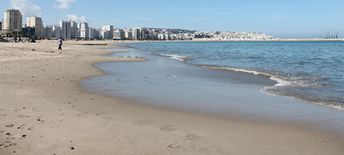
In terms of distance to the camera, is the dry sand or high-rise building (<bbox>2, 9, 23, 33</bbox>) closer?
the dry sand

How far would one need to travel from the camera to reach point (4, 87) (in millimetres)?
12445

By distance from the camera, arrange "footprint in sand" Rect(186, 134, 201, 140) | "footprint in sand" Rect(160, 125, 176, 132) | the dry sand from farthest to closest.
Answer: "footprint in sand" Rect(160, 125, 176, 132) → "footprint in sand" Rect(186, 134, 201, 140) → the dry sand

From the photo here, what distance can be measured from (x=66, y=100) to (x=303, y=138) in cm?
613

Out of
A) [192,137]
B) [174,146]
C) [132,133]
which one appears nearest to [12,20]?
[132,133]

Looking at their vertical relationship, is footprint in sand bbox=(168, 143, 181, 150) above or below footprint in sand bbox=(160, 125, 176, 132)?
above

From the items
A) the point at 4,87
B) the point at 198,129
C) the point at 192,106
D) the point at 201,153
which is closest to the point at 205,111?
the point at 192,106

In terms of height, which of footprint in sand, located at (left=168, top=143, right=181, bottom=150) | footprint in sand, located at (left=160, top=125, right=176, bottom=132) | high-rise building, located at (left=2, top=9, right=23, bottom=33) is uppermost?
high-rise building, located at (left=2, top=9, right=23, bottom=33)

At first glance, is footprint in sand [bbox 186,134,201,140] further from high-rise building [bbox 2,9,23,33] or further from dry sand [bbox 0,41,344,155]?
high-rise building [bbox 2,9,23,33]

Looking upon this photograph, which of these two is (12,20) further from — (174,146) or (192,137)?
(174,146)

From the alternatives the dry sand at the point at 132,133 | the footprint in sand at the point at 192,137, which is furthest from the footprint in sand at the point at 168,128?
the footprint in sand at the point at 192,137

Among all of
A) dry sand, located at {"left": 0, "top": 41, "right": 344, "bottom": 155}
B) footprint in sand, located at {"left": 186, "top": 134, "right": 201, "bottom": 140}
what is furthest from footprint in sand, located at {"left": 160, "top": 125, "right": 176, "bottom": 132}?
footprint in sand, located at {"left": 186, "top": 134, "right": 201, "bottom": 140}

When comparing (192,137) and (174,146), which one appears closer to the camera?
(174,146)

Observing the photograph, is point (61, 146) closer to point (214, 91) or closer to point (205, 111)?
point (205, 111)

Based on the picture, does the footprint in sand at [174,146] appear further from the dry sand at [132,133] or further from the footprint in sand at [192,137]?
the footprint in sand at [192,137]
